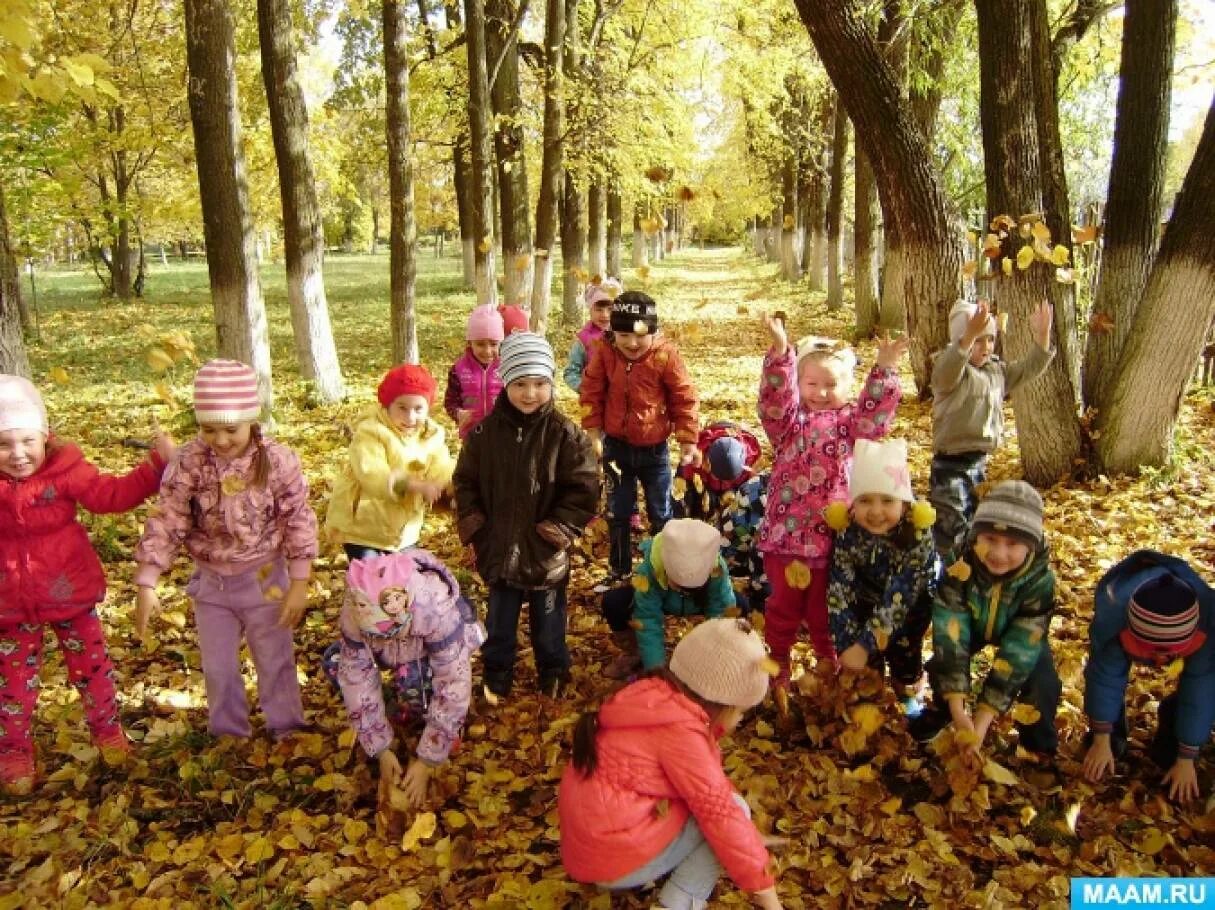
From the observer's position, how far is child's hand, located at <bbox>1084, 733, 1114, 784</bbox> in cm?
307

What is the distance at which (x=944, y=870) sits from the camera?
2762 mm

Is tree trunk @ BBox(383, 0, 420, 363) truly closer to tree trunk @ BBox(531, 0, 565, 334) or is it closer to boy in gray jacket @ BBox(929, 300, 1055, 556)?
tree trunk @ BBox(531, 0, 565, 334)

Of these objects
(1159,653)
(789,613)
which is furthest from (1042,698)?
(789,613)

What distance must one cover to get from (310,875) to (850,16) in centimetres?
579

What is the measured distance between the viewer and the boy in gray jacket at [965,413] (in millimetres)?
4344

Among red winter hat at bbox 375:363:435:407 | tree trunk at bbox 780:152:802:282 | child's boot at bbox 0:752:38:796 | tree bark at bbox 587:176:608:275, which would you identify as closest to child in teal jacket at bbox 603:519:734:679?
red winter hat at bbox 375:363:435:407

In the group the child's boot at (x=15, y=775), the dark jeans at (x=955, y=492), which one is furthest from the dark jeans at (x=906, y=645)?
the child's boot at (x=15, y=775)

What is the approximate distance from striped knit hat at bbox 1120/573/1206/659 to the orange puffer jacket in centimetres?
234

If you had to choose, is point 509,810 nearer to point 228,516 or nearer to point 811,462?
point 228,516

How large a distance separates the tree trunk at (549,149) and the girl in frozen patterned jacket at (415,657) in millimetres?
9611

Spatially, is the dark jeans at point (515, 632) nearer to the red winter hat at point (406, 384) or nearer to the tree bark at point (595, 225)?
the red winter hat at point (406, 384)

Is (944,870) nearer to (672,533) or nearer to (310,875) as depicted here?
(672,533)

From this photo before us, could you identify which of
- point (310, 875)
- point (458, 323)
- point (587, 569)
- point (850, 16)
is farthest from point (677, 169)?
point (310, 875)

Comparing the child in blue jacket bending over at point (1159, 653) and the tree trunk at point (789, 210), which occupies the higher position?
the tree trunk at point (789, 210)
